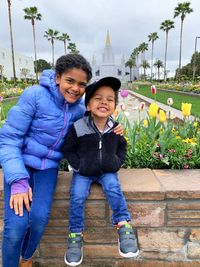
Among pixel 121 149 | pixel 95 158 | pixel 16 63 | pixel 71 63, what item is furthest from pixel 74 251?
pixel 16 63

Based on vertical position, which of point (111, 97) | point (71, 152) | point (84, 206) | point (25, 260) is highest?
point (111, 97)

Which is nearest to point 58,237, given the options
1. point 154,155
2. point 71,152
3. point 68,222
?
point 68,222

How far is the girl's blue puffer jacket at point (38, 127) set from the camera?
1.95m

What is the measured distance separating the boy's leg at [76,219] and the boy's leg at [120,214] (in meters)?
0.15

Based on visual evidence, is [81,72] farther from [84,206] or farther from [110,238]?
[110,238]

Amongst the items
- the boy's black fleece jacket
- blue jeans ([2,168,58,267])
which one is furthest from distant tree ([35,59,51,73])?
blue jeans ([2,168,58,267])

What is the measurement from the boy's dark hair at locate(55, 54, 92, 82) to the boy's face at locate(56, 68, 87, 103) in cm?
3

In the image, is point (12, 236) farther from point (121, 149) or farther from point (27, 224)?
point (121, 149)

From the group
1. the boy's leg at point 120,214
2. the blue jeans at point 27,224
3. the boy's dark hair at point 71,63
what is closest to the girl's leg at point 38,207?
the blue jeans at point 27,224

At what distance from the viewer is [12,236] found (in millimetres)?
1743

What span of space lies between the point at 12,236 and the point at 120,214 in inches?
27.3

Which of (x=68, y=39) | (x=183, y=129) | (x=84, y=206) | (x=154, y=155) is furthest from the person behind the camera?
(x=68, y=39)

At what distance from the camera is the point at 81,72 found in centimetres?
205

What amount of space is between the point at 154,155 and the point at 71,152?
34.6 inches
